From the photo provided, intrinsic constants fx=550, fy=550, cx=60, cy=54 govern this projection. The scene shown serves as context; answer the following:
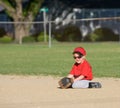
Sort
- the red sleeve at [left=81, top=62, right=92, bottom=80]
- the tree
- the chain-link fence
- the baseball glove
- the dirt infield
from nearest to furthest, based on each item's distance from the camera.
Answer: the dirt infield
the baseball glove
the red sleeve at [left=81, top=62, right=92, bottom=80]
the tree
the chain-link fence

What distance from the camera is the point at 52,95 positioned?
39.5ft

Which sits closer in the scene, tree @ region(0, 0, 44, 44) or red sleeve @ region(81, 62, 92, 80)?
red sleeve @ region(81, 62, 92, 80)

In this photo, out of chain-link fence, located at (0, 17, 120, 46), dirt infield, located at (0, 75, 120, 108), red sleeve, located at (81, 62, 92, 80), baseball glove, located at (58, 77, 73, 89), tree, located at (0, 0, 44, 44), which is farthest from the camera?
chain-link fence, located at (0, 17, 120, 46)

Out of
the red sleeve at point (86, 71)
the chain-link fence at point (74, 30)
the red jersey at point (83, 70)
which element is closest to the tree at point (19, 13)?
the chain-link fence at point (74, 30)

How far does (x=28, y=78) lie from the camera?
16812 mm

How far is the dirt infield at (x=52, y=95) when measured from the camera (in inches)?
417

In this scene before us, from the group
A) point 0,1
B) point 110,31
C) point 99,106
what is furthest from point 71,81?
point 110,31

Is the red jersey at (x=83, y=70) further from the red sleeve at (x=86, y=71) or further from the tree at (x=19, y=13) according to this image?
the tree at (x=19, y=13)

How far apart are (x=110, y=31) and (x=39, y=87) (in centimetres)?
4291

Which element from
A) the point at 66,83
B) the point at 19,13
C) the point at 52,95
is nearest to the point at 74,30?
the point at 19,13

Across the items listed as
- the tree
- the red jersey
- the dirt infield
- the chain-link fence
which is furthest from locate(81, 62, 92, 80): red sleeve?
the chain-link fence

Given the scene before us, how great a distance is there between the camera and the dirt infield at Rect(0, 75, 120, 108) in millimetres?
10586

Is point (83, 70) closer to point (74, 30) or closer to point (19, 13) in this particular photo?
point (19, 13)

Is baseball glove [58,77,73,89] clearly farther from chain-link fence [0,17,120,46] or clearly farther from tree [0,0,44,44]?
chain-link fence [0,17,120,46]
